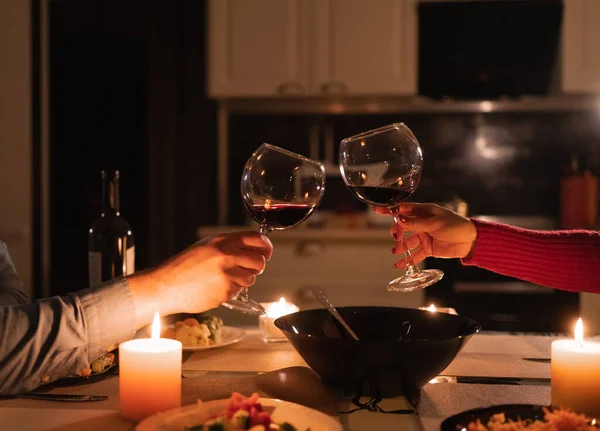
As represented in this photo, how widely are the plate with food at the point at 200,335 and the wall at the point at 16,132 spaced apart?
2153 millimetres

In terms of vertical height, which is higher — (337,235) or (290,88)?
(290,88)

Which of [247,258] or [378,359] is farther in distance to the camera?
[247,258]

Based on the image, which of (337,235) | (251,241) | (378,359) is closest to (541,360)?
(378,359)

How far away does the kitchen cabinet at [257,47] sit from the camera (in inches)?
121

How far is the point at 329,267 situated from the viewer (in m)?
2.91

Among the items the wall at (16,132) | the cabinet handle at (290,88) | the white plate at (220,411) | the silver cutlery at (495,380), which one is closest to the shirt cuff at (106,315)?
the white plate at (220,411)

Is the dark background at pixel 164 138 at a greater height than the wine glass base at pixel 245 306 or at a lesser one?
greater

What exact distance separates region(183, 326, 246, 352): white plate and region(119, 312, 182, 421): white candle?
1.06 feet

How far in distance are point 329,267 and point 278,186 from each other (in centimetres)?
182

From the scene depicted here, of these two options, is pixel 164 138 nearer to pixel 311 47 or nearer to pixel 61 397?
pixel 311 47

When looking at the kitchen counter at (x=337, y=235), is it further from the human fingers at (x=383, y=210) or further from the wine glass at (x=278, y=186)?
the wine glass at (x=278, y=186)

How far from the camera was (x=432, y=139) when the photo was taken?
336 cm

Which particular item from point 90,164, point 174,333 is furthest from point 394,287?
point 90,164

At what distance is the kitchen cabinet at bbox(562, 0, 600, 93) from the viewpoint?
116 inches
